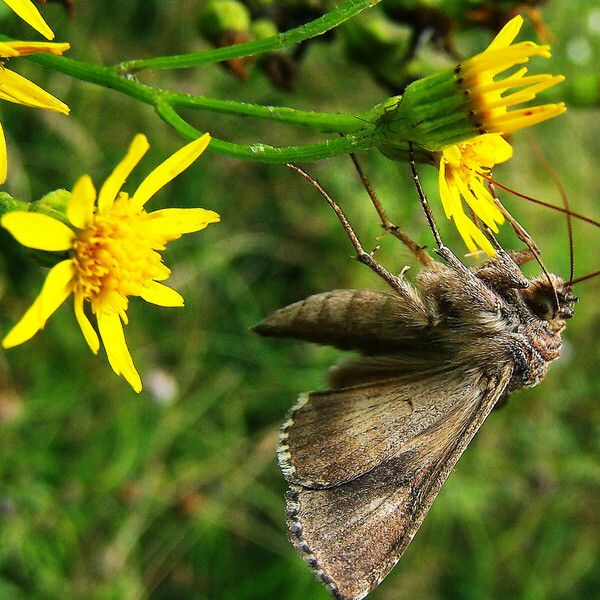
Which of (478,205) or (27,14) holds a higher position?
(27,14)

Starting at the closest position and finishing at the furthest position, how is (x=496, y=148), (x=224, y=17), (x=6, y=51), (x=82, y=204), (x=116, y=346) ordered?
(x=6, y=51)
(x=82, y=204)
(x=116, y=346)
(x=496, y=148)
(x=224, y=17)

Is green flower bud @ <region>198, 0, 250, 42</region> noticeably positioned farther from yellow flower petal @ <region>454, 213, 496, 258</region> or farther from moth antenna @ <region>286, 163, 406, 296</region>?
yellow flower petal @ <region>454, 213, 496, 258</region>

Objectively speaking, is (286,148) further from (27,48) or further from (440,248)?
(440,248)

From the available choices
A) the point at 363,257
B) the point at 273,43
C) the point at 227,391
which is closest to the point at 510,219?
the point at 363,257

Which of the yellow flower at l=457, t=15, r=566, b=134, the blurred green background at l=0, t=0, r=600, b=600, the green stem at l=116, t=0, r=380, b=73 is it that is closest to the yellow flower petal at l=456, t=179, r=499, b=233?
the yellow flower at l=457, t=15, r=566, b=134

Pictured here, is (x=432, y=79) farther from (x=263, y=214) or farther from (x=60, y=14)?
(x=263, y=214)

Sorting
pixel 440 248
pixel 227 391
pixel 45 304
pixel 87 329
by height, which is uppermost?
pixel 45 304

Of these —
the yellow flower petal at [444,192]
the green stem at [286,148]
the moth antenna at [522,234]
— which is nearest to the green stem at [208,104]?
the green stem at [286,148]

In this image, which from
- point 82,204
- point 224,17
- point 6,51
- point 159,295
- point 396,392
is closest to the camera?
point 6,51
